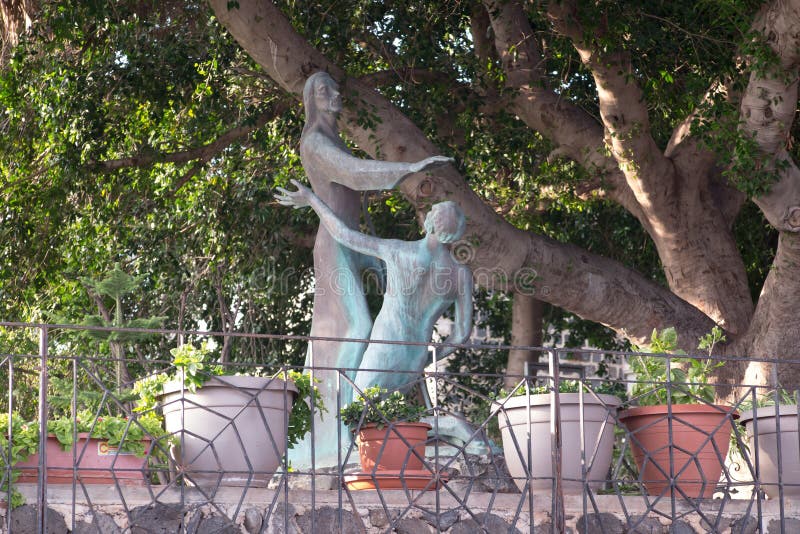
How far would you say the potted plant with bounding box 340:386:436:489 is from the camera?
5.39 metres

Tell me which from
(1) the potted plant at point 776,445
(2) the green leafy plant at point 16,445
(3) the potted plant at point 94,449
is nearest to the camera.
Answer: (2) the green leafy plant at point 16,445

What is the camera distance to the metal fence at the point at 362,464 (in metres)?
4.83

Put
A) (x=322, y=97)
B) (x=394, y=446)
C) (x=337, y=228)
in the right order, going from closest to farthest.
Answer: (x=394, y=446)
(x=337, y=228)
(x=322, y=97)

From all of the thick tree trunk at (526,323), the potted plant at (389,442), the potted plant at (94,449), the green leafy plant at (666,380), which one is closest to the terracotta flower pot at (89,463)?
the potted plant at (94,449)

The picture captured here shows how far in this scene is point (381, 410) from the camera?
18.6ft

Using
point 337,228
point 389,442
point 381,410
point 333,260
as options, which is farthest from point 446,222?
point 389,442

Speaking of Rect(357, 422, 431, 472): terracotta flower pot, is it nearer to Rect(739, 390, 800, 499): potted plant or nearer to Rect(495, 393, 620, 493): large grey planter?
Rect(495, 393, 620, 493): large grey planter

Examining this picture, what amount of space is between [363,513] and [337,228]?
2.09 metres

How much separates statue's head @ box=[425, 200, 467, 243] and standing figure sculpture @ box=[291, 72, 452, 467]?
1.09ft

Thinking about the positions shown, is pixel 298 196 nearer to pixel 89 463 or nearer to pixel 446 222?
pixel 446 222

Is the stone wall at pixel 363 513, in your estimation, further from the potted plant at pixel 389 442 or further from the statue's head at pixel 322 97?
the statue's head at pixel 322 97

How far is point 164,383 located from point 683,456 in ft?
8.89

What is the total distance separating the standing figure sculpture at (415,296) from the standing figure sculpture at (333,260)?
0.26 m

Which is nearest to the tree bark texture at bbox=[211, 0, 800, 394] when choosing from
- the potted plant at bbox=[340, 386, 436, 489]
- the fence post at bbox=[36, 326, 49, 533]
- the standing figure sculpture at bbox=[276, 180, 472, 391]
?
the standing figure sculpture at bbox=[276, 180, 472, 391]
